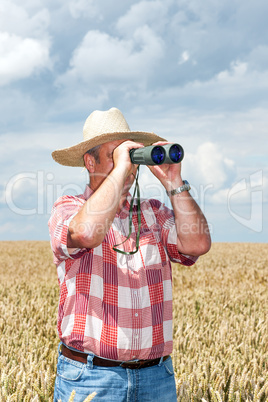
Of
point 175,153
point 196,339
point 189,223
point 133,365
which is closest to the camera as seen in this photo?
point 133,365

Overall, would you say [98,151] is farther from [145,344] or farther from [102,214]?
[145,344]

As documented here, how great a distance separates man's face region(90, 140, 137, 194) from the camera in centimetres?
253

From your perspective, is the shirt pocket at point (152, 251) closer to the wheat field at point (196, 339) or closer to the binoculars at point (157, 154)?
the binoculars at point (157, 154)

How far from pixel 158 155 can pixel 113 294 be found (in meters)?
0.81

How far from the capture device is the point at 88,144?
105 inches

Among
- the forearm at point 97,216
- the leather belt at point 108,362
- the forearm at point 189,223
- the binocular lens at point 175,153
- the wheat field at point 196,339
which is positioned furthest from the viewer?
the wheat field at point 196,339

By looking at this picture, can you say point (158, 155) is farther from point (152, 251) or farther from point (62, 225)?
point (62, 225)

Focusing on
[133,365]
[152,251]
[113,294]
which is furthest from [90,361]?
[152,251]

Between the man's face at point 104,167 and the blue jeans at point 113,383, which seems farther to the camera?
the man's face at point 104,167

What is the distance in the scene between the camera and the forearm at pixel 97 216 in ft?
7.22

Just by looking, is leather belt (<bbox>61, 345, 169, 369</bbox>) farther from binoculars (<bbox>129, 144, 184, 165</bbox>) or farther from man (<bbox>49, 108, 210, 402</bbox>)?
binoculars (<bbox>129, 144, 184, 165</bbox>)

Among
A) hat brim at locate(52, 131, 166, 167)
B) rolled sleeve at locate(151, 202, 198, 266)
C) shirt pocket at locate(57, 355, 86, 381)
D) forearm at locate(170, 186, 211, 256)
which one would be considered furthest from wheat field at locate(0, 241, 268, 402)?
hat brim at locate(52, 131, 166, 167)

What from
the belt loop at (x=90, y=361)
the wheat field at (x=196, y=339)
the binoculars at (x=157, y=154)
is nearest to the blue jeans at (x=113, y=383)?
the belt loop at (x=90, y=361)

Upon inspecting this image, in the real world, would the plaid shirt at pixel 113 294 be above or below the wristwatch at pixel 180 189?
below
